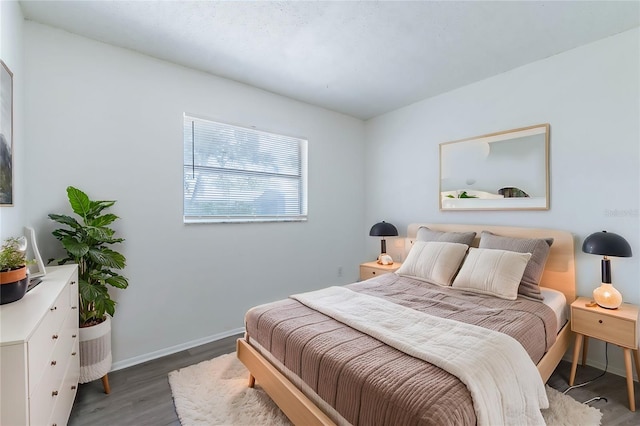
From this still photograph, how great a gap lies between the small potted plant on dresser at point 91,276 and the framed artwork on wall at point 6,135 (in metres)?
0.32

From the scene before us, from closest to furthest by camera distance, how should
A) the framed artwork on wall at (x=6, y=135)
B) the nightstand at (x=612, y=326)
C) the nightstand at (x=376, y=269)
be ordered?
the framed artwork on wall at (x=6, y=135) → the nightstand at (x=612, y=326) → the nightstand at (x=376, y=269)

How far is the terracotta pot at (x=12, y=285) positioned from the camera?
121 centimetres

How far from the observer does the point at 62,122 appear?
2154 millimetres

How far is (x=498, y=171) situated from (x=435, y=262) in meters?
1.16

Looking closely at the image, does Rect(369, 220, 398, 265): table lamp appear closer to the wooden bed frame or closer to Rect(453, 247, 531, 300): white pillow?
the wooden bed frame

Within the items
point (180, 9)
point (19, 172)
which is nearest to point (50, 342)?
point (19, 172)

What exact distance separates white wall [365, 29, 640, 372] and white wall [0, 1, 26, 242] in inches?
142

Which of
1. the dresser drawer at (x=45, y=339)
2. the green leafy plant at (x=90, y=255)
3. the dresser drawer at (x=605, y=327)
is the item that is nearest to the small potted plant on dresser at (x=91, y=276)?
the green leafy plant at (x=90, y=255)

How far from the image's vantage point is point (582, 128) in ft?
7.77

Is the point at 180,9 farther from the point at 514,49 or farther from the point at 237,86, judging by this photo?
the point at 514,49

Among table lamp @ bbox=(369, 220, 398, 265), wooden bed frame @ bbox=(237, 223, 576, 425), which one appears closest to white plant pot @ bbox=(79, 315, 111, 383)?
wooden bed frame @ bbox=(237, 223, 576, 425)

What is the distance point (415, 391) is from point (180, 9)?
102 inches

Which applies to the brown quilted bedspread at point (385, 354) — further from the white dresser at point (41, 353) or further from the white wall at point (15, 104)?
the white wall at point (15, 104)

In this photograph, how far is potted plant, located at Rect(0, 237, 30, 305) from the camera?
1.21 meters
